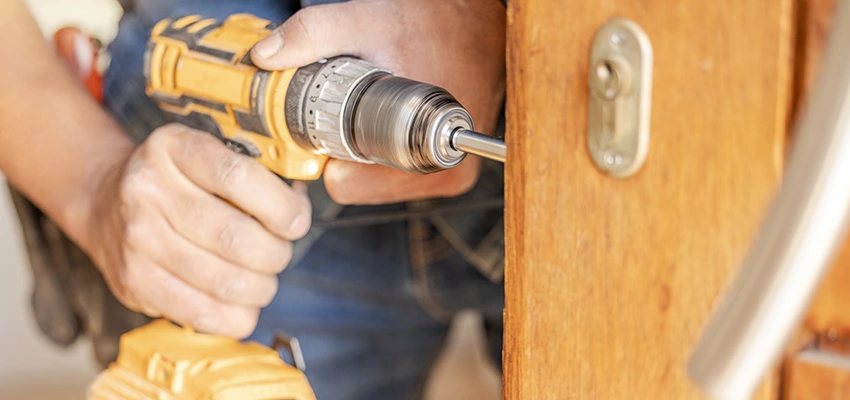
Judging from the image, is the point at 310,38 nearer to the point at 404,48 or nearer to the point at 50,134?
the point at 404,48

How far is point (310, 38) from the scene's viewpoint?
0.54 m

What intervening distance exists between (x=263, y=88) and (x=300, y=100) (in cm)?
4

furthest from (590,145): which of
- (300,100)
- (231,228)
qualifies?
(231,228)

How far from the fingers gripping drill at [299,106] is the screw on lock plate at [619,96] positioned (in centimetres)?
13

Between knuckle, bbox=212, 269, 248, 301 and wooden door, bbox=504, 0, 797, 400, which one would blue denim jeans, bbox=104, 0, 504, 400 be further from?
wooden door, bbox=504, 0, 797, 400

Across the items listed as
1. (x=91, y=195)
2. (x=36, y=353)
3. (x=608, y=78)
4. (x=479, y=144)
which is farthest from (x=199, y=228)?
(x=36, y=353)

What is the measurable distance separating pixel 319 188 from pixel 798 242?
1.96ft

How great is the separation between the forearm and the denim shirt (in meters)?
0.07

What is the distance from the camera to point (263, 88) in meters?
0.56

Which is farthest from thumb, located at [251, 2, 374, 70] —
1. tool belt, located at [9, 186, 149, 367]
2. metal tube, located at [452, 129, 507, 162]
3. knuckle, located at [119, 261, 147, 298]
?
tool belt, located at [9, 186, 149, 367]

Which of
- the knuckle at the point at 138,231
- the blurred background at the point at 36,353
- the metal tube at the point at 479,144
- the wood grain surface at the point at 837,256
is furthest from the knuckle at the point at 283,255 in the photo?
the blurred background at the point at 36,353

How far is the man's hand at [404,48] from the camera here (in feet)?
1.80

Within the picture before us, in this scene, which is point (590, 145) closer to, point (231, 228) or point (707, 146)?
point (707, 146)

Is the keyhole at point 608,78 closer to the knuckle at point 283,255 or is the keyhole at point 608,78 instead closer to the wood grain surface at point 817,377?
the wood grain surface at point 817,377
